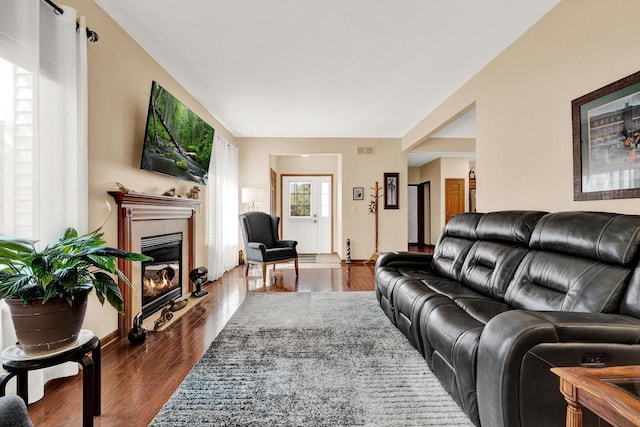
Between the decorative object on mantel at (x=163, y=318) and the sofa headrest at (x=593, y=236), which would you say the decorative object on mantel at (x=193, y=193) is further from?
the sofa headrest at (x=593, y=236)

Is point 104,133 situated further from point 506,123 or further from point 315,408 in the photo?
point 506,123

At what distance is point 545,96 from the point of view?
2.28 metres

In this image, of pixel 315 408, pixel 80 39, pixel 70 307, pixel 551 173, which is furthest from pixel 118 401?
pixel 551 173

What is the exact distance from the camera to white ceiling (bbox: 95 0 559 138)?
219cm

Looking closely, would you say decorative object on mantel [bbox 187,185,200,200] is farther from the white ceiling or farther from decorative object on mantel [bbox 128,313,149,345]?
decorative object on mantel [bbox 128,313,149,345]

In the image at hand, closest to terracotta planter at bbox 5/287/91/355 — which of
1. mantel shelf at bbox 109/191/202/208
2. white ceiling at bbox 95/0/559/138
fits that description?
mantel shelf at bbox 109/191/202/208

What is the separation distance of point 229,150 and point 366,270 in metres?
3.28

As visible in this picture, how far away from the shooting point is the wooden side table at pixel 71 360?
46.6 inches

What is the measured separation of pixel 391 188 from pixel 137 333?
4969mm

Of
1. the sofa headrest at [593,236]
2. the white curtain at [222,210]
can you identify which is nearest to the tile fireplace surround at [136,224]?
the white curtain at [222,210]

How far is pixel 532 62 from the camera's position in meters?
2.40

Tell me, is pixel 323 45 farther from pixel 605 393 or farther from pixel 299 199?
pixel 299 199

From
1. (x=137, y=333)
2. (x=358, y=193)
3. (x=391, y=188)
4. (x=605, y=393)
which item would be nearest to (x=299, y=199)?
(x=358, y=193)

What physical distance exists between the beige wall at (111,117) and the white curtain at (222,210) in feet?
5.08
